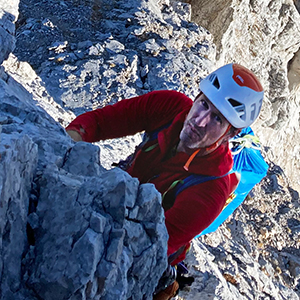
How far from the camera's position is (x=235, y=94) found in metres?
2.75

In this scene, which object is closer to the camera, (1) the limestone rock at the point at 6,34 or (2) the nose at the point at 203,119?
(2) the nose at the point at 203,119

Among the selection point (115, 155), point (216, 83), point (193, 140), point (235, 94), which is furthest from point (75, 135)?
point (115, 155)

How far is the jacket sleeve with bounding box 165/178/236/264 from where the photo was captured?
8.05ft

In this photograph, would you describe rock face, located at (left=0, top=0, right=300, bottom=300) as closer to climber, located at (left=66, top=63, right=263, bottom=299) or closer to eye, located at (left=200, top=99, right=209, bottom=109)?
climber, located at (left=66, top=63, right=263, bottom=299)

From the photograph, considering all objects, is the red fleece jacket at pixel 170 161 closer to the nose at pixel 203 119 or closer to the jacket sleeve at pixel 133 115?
the jacket sleeve at pixel 133 115

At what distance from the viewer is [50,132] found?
2.57 meters

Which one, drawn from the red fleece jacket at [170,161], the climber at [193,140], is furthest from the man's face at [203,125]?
the red fleece jacket at [170,161]

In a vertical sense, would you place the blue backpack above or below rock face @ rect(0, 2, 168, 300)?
below

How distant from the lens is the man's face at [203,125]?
275 cm

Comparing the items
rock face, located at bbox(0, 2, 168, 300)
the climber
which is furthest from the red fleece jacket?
rock face, located at bbox(0, 2, 168, 300)

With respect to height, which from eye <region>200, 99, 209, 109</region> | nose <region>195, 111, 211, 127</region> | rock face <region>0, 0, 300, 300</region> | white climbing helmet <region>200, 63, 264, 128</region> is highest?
white climbing helmet <region>200, 63, 264, 128</region>

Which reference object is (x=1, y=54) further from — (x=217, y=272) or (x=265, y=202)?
(x=265, y=202)

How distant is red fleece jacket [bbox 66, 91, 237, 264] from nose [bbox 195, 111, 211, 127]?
220 millimetres

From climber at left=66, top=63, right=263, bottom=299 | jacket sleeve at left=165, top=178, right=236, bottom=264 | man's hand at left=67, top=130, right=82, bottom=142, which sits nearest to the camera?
jacket sleeve at left=165, top=178, right=236, bottom=264
